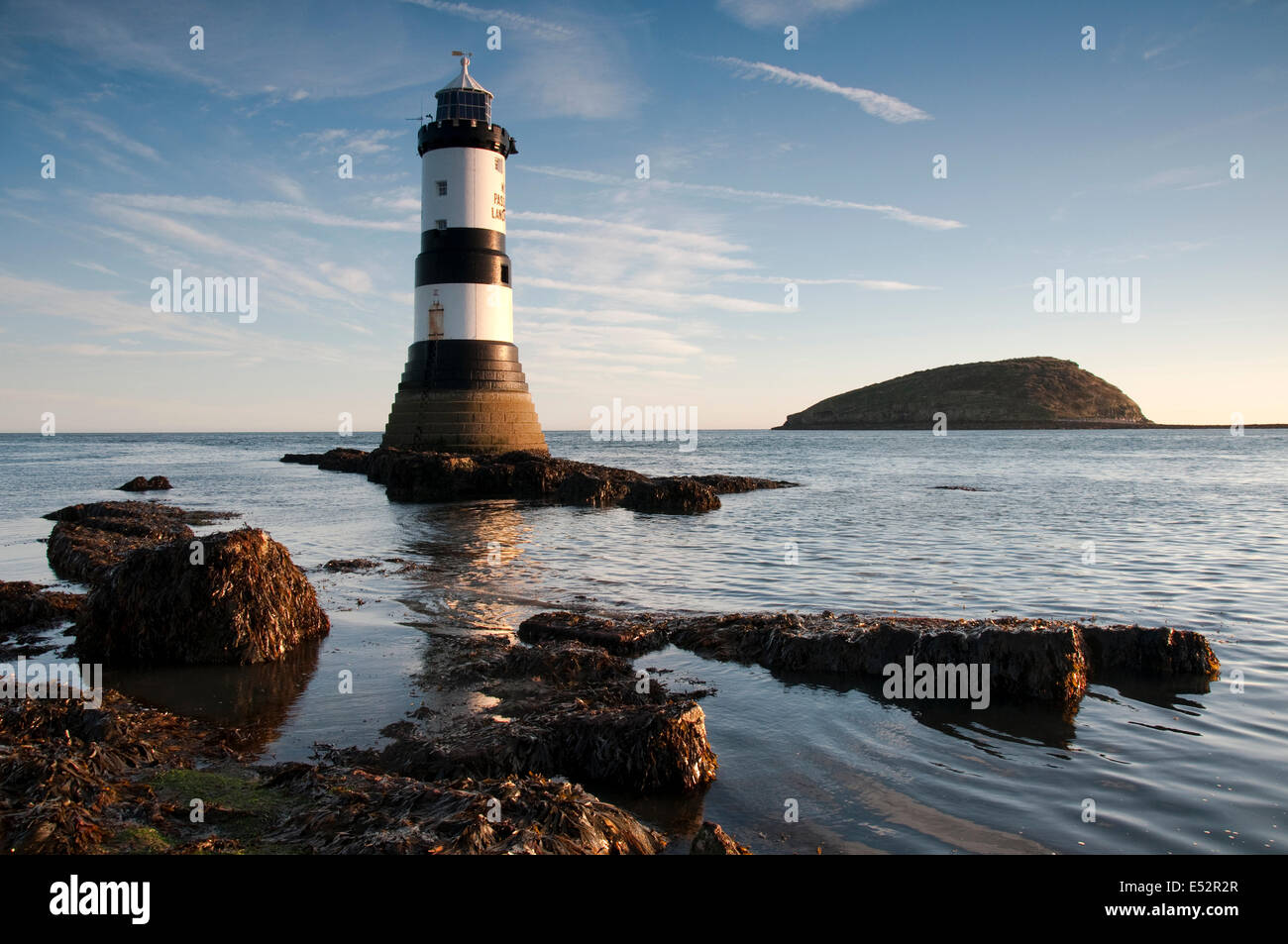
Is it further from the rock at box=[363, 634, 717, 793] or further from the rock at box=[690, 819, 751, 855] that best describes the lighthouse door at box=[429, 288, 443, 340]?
the rock at box=[690, 819, 751, 855]

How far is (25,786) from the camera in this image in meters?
4.58

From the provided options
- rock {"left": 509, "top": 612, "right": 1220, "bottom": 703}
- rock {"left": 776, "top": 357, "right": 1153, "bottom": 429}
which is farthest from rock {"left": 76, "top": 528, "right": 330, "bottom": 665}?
rock {"left": 776, "top": 357, "right": 1153, "bottom": 429}

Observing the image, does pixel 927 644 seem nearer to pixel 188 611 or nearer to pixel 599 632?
pixel 599 632

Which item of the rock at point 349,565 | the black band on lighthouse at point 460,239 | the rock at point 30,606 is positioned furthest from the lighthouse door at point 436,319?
the rock at point 30,606

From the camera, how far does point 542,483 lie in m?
31.0

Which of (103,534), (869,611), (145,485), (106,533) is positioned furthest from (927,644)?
(145,485)

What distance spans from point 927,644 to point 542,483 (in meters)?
24.2

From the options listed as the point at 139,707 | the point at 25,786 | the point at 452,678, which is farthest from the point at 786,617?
the point at 25,786

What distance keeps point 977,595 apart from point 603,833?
30.9 feet

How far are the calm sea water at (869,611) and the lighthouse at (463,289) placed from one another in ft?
26.8

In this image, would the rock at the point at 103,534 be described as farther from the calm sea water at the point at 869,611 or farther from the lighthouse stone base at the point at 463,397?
the lighthouse stone base at the point at 463,397

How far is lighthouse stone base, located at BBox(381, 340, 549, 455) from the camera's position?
34.8m
